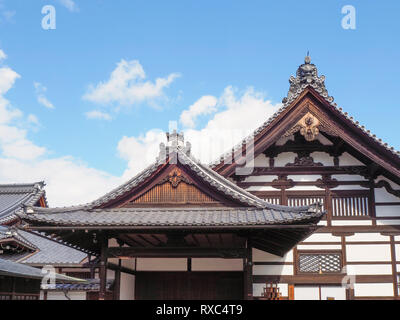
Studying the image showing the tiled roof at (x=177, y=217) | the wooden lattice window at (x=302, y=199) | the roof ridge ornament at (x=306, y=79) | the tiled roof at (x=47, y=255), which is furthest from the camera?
the tiled roof at (x=47, y=255)

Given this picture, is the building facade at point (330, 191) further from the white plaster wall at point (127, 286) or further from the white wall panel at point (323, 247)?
the white plaster wall at point (127, 286)

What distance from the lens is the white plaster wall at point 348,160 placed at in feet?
51.9

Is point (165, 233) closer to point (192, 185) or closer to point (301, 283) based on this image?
point (192, 185)

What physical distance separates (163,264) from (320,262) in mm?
5278

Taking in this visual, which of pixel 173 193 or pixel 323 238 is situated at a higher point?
pixel 173 193

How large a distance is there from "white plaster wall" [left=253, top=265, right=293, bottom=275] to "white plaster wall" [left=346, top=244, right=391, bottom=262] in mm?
2057

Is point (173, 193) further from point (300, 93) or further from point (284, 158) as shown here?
point (300, 93)

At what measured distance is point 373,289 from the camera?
1450cm

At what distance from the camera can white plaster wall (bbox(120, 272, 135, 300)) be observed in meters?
13.3

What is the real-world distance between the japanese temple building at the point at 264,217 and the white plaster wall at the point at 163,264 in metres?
0.03

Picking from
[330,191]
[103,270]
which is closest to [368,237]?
[330,191]

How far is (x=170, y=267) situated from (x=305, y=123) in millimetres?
6687

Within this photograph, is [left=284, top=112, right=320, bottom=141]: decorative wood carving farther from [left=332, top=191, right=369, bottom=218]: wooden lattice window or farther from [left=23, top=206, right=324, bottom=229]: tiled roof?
[left=23, top=206, right=324, bottom=229]: tiled roof

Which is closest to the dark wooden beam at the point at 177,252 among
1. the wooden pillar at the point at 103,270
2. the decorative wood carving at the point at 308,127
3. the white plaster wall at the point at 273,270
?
the wooden pillar at the point at 103,270
